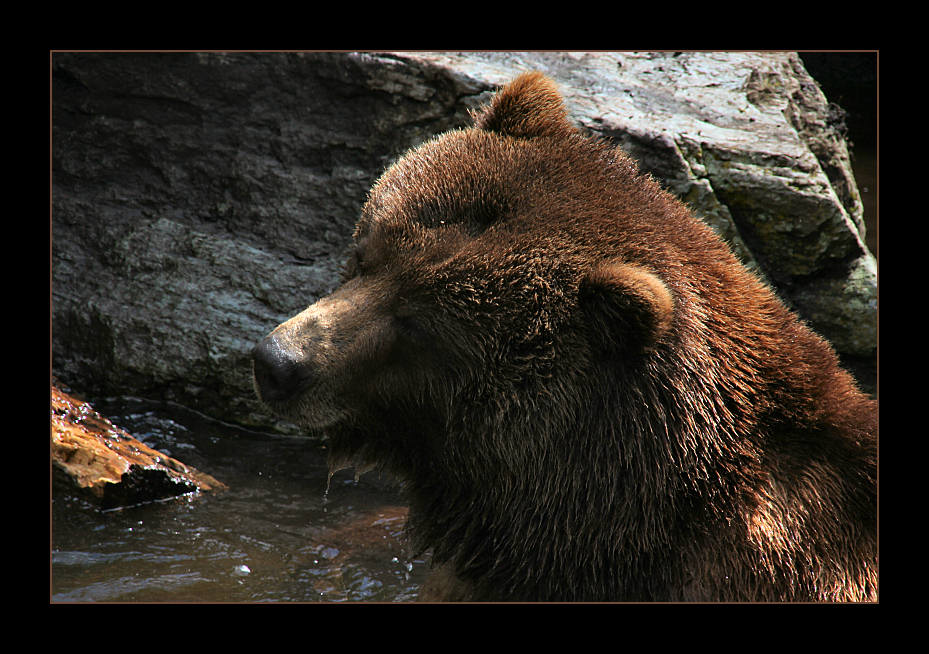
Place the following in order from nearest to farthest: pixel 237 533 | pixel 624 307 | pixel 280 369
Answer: pixel 624 307
pixel 280 369
pixel 237 533

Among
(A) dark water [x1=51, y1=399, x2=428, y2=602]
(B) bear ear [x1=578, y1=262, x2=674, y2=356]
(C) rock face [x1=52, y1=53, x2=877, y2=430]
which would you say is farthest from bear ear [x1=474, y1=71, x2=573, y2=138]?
(A) dark water [x1=51, y1=399, x2=428, y2=602]

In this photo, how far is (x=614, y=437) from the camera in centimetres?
347

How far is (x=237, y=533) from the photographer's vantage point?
5.49 meters

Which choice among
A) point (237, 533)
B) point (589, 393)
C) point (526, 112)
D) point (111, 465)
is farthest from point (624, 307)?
point (111, 465)

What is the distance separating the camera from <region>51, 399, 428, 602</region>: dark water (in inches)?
195

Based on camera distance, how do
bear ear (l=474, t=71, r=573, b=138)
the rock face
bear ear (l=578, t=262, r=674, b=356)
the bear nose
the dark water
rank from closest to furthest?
bear ear (l=578, t=262, r=674, b=356), the bear nose, bear ear (l=474, t=71, r=573, b=138), the dark water, the rock face

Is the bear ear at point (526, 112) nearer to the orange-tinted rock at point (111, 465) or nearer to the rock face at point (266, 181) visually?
the rock face at point (266, 181)

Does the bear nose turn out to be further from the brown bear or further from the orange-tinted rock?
the orange-tinted rock

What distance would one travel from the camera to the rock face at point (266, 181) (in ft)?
20.9

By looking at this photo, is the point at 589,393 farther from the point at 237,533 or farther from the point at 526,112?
the point at 237,533

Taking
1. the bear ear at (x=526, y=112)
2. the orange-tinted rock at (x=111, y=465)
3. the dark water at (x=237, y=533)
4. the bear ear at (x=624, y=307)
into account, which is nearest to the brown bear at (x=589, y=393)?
the bear ear at (x=624, y=307)

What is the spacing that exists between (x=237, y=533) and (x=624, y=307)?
10.7 feet
